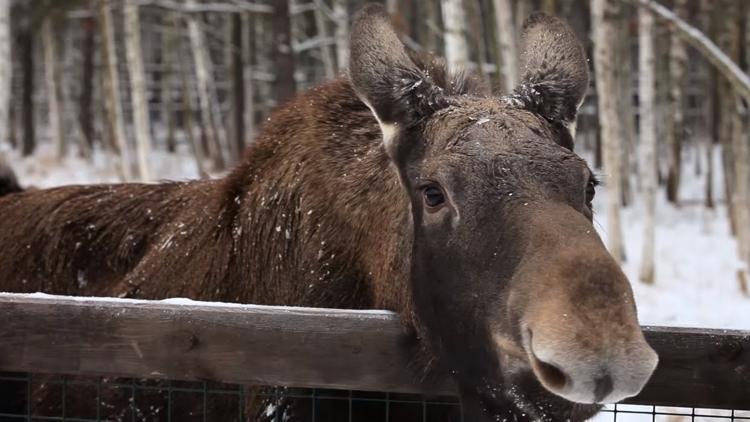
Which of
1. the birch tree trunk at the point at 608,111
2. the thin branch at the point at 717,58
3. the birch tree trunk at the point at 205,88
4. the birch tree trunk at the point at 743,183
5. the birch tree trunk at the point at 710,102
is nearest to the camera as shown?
the thin branch at the point at 717,58

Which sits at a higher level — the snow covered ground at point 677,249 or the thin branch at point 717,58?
the thin branch at point 717,58

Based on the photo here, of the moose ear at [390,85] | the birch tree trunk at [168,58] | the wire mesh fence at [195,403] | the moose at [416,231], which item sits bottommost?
the wire mesh fence at [195,403]

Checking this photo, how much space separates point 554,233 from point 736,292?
496 inches

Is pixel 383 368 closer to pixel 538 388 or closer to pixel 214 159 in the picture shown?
pixel 538 388

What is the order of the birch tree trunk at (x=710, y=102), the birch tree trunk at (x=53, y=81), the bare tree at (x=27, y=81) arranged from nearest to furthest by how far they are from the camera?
the birch tree trunk at (x=710, y=102) < the bare tree at (x=27, y=81) < the birch tree trunk at (x=53, y=81)

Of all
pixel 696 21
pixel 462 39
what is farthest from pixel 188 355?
pixel 696 21

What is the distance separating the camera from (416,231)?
3111mm

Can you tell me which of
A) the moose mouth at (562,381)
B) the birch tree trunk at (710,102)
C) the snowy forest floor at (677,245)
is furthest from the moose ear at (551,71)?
the birch tree trunk at (710,102)

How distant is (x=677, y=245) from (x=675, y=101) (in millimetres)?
3156

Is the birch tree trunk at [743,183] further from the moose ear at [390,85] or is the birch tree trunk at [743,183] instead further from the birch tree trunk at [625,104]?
the moose ear at [390,85]

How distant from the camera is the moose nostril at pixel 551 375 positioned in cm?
220

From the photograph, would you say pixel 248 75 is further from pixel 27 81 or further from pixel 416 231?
pixel 416 231

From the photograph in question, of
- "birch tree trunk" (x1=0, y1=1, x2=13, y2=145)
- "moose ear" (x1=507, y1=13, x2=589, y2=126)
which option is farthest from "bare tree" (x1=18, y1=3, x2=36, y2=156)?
"moose ear" (x1=507, y1=13, x2=589, y2=126)

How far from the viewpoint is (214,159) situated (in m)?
27.4
